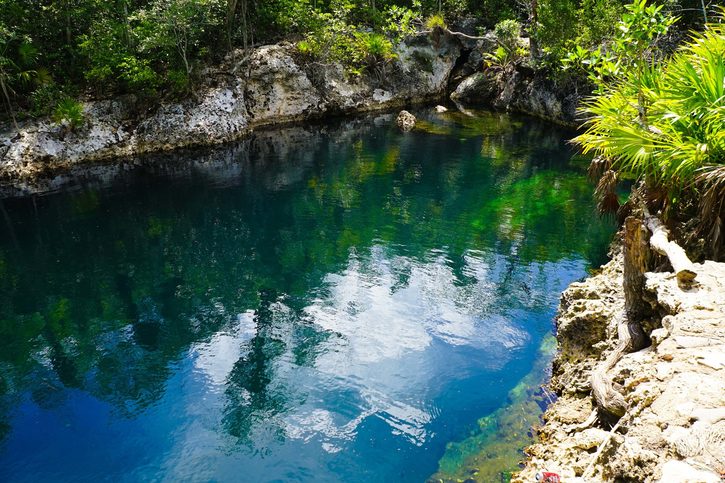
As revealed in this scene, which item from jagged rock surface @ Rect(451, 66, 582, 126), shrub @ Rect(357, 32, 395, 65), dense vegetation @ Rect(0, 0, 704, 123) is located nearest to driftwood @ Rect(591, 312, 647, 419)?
dense vegetation @ Rect(0, 0, 704, 123)

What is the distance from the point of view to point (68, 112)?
28156mm

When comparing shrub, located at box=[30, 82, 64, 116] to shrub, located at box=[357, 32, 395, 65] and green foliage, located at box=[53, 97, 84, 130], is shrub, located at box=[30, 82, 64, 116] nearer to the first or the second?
green foliage, located at box=[53, 97, 84, 130]

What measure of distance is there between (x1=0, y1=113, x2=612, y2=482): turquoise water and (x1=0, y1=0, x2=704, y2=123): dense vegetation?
7.39m

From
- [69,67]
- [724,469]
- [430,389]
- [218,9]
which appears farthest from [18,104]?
[724,469]

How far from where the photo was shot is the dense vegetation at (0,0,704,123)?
28.1m

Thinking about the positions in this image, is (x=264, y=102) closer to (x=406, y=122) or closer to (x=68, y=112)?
(x=406, y=122)

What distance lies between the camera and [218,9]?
33.5 metres

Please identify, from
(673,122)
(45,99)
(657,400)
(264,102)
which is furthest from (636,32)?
(264,102)

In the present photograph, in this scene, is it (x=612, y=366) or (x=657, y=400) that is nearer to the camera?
(x=657, y=400)

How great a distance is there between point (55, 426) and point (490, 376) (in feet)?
29.7

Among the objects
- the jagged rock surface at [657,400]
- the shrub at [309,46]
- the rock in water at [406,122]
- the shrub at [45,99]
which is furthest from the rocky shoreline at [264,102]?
the jagged rock surface at [657,400]

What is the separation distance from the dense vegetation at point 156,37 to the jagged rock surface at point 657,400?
22.4 m

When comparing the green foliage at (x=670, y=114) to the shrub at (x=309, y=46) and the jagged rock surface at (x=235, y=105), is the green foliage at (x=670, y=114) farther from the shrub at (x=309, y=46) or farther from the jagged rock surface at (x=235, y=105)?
the shrub at (x=309, y=46)

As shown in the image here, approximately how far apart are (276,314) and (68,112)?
2179cm
